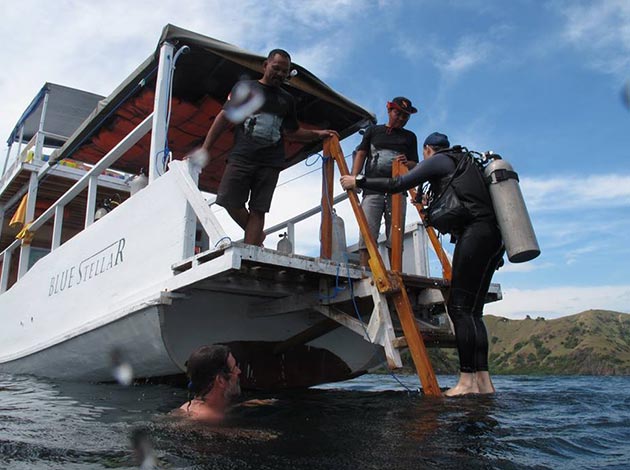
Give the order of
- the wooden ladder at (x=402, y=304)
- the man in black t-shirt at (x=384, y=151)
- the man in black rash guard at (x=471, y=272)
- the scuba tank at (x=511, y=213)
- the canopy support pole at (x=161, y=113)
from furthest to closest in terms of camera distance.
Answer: the man in black t-shirt at (x=384, y=151) < the canopy support pole at (x=161, y=113) < the wooden ladder at (x=402, y=304) < the man in black rash guard at (x=471, y=272) < the scuba tank at (x=511, y=213)

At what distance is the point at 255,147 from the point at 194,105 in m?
2.19

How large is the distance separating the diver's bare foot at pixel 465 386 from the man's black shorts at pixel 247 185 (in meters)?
2.18

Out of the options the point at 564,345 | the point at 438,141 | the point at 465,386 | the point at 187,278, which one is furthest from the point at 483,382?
the point at 564,345

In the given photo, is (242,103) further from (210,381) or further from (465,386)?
(465,386)

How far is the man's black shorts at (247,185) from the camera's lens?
185 inches

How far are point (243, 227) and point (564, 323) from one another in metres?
32.4

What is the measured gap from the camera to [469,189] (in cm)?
397

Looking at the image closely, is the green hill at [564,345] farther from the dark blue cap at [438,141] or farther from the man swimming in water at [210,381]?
the man swimming in water at [210,381]

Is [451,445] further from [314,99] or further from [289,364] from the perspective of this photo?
[314,99]

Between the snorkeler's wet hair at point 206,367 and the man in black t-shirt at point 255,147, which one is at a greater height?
the man in black t-shirt at point 255,147

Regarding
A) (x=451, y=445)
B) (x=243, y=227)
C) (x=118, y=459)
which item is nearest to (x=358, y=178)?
(x=243, y=227)

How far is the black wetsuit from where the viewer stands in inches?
152

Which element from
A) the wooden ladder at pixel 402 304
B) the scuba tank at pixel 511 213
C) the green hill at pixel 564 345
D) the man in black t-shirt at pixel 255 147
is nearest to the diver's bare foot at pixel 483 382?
the wooden ladder at pixel 402 304

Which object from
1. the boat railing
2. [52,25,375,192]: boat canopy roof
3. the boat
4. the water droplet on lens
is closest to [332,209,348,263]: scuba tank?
the boat
